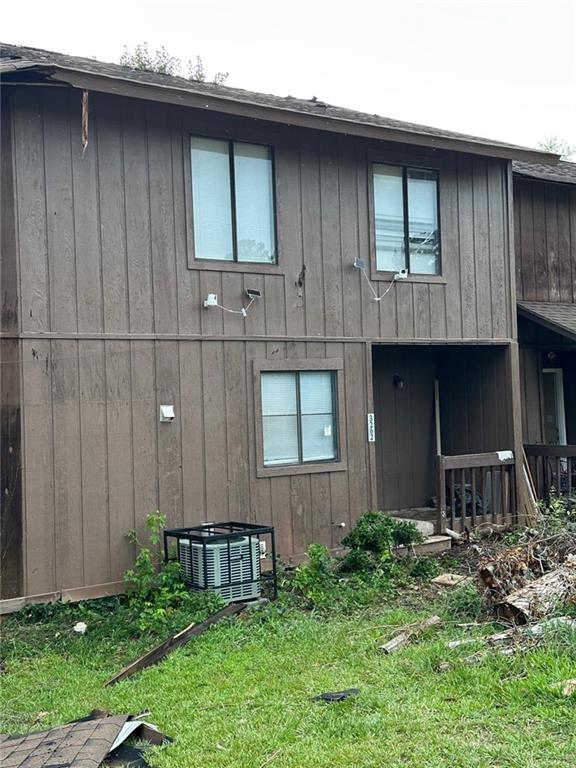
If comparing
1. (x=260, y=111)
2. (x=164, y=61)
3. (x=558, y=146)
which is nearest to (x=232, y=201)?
(x=260, y=111)

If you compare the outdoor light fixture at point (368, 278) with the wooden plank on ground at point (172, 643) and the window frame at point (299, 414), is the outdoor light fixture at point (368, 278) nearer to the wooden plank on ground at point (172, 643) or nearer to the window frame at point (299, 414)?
the window frame at point (299, 414)

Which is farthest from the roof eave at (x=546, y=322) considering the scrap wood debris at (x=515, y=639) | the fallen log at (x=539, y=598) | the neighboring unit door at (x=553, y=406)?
the scrap wood debris at (x=515, y=639)

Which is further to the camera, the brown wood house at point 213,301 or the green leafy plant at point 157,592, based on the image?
the brown wood house at point 213,301

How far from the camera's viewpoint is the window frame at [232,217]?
881cm

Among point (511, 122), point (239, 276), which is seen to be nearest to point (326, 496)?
point (239, 276)

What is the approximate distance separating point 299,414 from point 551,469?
413 cm

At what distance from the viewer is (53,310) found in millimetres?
8000

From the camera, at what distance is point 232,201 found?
9125 millimetres

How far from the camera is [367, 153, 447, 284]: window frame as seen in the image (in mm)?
10148

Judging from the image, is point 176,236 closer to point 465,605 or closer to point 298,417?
point 298,417

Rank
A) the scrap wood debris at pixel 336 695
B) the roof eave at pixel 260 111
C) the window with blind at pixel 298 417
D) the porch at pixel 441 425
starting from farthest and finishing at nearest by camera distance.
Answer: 1. the porch at pixel 441 425
2. the window with blind at pixel 298 417
3. the roof eave at pixel 260 111
4. the scrap wood debris at pixel 336 695

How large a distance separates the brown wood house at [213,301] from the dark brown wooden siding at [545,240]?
1552 mm

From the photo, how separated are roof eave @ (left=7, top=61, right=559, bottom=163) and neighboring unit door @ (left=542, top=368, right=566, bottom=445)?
383cm

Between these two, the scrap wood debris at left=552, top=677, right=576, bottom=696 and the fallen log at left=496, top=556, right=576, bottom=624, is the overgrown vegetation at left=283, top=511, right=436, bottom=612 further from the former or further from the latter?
the scrap wood debris at left=552, top=677, right=576, bottom=696
